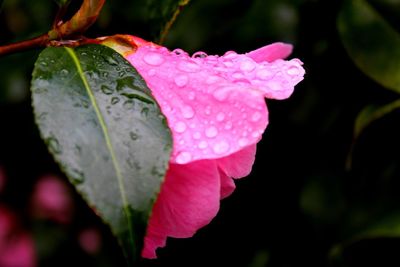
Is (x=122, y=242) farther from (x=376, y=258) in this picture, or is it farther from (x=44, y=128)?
(x=376, y=258)

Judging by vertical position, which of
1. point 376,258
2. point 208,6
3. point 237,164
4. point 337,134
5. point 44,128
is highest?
point 44,128

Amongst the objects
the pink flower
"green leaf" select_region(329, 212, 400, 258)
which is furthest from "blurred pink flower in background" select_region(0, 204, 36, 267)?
the pink flower

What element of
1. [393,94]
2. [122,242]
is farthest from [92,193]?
[393,94]

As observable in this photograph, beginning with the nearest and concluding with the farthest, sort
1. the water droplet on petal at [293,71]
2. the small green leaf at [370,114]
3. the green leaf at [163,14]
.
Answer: the water droplet on petal at [293,71], the green leaf at [163,14], the small green leaf at [370,114]

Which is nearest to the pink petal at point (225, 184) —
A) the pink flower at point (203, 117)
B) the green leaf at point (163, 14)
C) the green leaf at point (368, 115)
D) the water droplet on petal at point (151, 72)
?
the pink flower at point (203, 117)

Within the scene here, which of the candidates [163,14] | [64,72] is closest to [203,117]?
[64,72]

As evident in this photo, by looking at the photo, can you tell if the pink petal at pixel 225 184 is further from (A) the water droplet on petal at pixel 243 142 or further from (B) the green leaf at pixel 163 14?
(B) the green leaf at pixel 163 14
